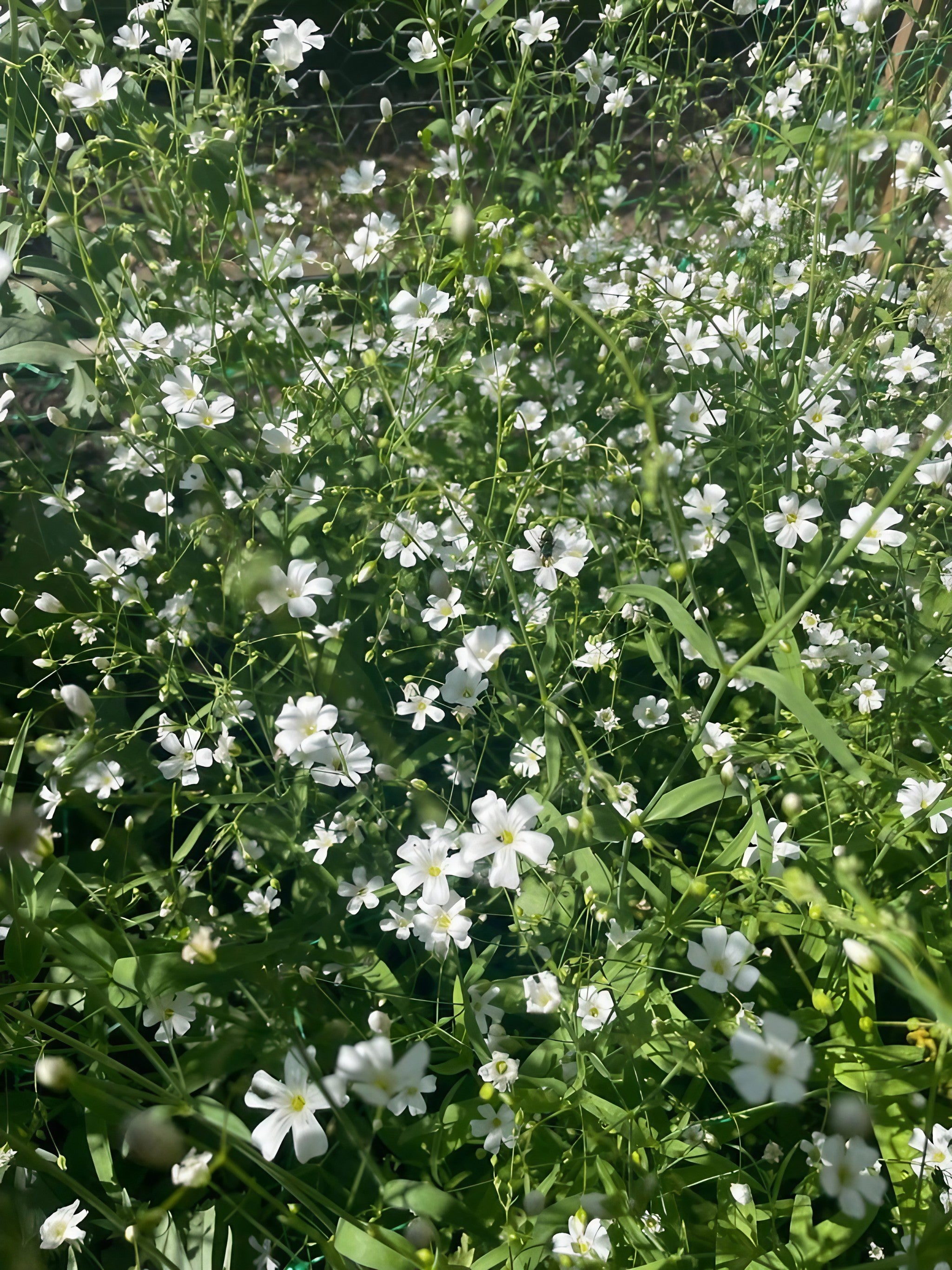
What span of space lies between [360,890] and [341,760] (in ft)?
0.81

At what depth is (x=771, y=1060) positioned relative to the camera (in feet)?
2.47

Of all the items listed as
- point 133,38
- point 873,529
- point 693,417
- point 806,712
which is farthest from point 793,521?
point 133,38

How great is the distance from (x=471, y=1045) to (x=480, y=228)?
1430 mm

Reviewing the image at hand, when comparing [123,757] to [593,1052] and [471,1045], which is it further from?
[593,1052]

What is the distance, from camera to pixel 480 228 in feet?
5.45

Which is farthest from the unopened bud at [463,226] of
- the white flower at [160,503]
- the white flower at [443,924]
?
the white flower at [443,924]

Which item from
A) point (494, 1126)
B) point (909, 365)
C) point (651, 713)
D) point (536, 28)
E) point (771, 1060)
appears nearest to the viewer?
point (771, 1060)

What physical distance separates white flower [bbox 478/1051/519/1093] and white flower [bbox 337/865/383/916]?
0.28 m

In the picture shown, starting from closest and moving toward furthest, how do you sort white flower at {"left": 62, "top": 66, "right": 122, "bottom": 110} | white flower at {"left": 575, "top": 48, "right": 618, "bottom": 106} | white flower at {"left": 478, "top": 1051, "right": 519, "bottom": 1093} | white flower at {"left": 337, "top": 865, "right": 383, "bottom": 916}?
white flower at {"left": 478, "top": 1051, "right": 519, "bottom": 1093} < white flower at {"left": 337, "top": 865, "right": 383, "bottom": 916} < white flower at {"left": 62, "top": 66, "right": 122, "bottom": 110} < white flower at {"left": 575, "top": 48, "right": 618, "bottom": 106}

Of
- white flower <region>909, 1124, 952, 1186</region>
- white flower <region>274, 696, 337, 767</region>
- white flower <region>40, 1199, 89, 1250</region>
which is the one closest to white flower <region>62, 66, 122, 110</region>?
white flower <region>274, 696, 337, 767</region>

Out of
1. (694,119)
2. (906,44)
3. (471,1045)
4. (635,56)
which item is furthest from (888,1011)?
(694,119)

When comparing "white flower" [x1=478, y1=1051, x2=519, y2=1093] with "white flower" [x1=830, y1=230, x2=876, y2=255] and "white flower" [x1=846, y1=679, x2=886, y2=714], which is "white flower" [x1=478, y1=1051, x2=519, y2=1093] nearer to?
"white flower" [x1=846, y1=679, x2=886, y2=714]

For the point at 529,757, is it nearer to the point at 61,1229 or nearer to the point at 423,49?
the point at 61,1229

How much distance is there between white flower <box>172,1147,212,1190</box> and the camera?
65 cm
